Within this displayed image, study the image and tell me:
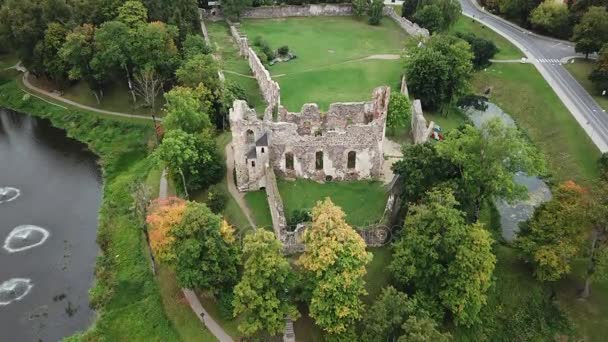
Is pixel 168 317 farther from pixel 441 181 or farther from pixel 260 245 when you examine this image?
pixel 441 181

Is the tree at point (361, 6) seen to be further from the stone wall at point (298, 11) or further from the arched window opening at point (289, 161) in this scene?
the arched window opening at point (289, 161)

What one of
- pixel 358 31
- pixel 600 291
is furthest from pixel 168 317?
pixel 358 31

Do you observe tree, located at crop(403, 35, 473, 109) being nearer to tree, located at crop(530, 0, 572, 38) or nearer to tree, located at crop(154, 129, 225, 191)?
tree, located at crop(530, 0, 572, 38)

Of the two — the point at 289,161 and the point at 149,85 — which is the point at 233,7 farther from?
the point at 289,161

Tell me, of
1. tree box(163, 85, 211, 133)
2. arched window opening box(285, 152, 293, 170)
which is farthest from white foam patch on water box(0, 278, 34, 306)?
arched window opening box(285, 152, 293, 170)

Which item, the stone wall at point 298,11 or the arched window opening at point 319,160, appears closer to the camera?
the arched window opening at point 319,160

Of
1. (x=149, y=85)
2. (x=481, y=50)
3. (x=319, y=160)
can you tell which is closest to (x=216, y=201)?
(x=319, y=160)

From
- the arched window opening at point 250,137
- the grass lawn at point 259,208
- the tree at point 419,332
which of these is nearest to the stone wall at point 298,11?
the arched window opening at point 250,137
